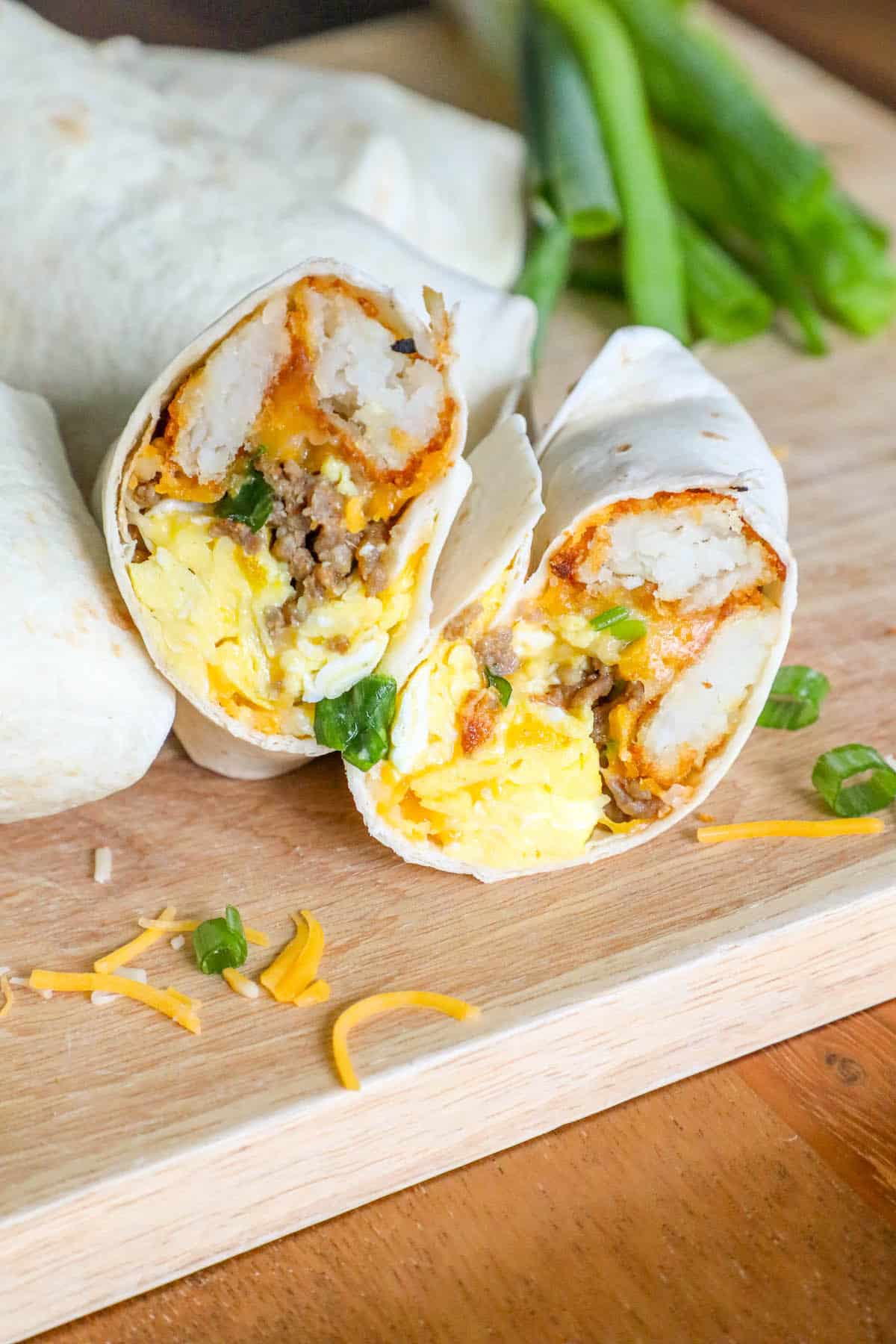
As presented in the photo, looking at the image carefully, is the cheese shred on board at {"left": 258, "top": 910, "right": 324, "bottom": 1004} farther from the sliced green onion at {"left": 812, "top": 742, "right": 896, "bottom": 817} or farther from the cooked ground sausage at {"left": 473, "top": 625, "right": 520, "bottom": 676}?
the sliced green onion at {"left": 812, "top": 742, "right": 896, "bottom": 817}

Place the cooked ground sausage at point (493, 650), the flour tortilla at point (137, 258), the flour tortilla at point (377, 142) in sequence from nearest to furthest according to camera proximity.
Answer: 1. the cooked ground sausage at point (493, 650)
2. the flour tortilla at point (137, 258)
3. the flour tortilla at point (377, 142)

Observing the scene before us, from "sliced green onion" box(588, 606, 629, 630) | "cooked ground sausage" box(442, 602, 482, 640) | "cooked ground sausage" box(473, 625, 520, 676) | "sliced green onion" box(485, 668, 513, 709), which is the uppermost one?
"sliced green onion" box(588, 606, 629, 630)

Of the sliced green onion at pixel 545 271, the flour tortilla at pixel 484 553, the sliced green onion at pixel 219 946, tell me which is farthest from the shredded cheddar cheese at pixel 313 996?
the sliced green onion at pixel 545 271

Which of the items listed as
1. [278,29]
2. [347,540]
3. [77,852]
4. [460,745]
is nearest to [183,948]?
[77,852]

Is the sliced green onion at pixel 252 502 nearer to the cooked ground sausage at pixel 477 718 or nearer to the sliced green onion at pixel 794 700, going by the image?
the cooked ground sausage at pixel 477 718

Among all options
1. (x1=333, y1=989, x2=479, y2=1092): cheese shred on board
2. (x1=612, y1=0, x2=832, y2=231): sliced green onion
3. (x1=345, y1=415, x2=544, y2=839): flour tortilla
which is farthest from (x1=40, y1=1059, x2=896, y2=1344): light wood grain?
(x1=612, y1=0, x2=832, y2=231): sliced green onion
